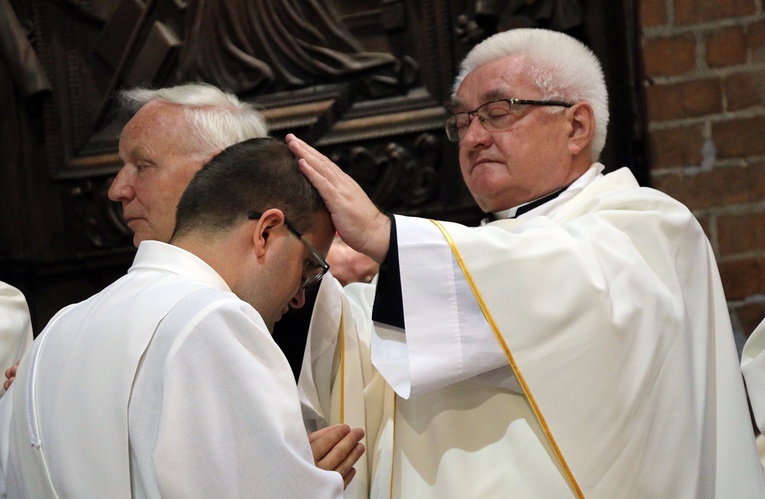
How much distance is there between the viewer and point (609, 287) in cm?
229

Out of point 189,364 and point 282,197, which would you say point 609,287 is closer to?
point 282,197

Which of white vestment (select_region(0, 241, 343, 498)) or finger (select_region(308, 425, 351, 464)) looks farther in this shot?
finger (select_region(308, 425, 351, 464))

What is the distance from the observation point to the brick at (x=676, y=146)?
10.6ft

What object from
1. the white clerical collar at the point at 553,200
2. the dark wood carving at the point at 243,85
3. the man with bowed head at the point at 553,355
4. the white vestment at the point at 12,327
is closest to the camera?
the man with bowed head at the point at 553,355

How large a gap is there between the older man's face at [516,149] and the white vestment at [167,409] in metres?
1.13

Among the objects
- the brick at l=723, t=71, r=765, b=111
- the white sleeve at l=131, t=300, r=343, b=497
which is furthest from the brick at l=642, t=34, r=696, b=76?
the white sleeve at l=131, t=300, r=343, b=497

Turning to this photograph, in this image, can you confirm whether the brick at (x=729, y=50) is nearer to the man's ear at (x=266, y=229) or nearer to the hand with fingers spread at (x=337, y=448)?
the man's ear at (x=266, y=229)

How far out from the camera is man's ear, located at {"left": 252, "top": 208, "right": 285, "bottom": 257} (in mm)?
2051

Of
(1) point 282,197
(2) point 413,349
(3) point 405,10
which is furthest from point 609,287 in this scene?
(3) point 405,10

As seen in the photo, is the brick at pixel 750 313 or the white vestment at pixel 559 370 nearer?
the white vestment at pixel 559 370

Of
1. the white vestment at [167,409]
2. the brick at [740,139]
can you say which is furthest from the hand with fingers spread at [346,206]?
the brick at [740,139]

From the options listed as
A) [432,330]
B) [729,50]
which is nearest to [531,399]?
[432,330]

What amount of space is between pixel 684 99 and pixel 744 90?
186mm

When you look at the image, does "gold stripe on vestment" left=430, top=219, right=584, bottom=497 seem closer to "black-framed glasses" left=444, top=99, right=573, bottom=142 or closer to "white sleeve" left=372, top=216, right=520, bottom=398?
"white sleeve" left=372, top=216, right=520, bottom=398
